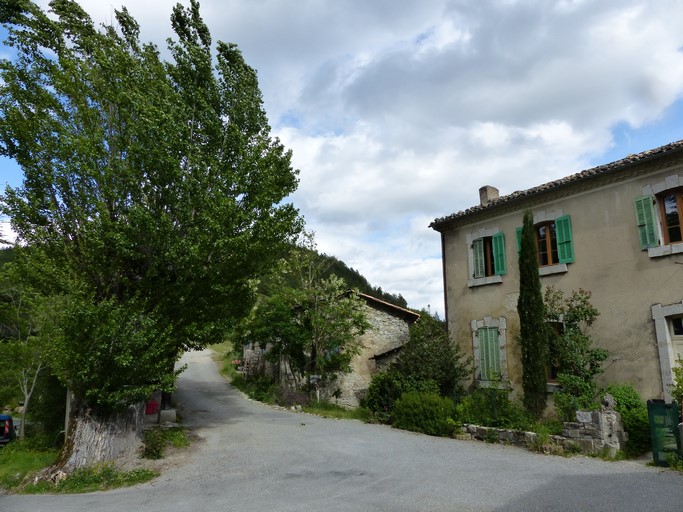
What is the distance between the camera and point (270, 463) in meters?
9.12

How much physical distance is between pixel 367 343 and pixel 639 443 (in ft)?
38.8

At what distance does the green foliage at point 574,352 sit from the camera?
9898mm

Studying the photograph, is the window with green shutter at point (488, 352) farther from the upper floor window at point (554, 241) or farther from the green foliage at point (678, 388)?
the green foliage at point (678, 388)

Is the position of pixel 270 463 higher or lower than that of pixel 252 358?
lower

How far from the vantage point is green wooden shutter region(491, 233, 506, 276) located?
1300 centimetres

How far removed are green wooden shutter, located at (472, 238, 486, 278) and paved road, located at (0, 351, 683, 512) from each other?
516cm

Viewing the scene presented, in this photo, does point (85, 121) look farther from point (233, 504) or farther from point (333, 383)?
point (333, 383)

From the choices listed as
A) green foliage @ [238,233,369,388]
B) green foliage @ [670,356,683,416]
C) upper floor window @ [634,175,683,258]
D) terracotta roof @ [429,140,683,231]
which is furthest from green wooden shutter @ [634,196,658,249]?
green foliage @ [238,233,369,388]

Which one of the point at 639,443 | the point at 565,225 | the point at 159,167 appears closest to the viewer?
the point at 639,443

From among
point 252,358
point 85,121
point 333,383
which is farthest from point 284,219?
point 252,358

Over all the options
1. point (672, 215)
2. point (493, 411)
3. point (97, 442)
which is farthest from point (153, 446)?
point (672, 215)

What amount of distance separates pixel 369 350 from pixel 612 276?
437 inches

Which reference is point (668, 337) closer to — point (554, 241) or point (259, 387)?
point (554, 241)

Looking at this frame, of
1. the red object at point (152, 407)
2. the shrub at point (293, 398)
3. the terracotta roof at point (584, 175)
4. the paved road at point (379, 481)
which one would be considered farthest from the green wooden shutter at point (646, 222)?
the red object at point (152, 407)
